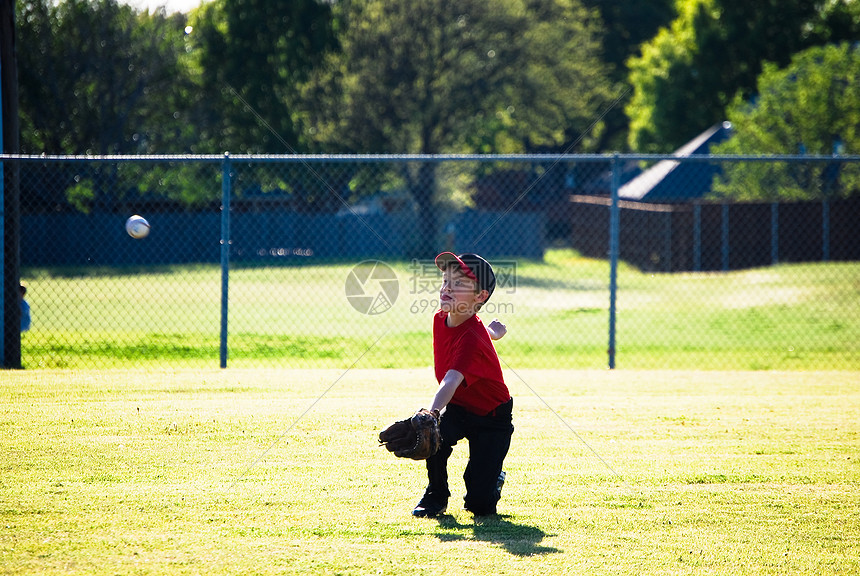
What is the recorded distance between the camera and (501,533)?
4.29 metres

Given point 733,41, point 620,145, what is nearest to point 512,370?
point 733,41

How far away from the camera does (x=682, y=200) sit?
113 ft

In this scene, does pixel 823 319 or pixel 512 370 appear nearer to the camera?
pixel 512 370

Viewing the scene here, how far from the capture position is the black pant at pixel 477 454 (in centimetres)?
456

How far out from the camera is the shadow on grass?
4.05 metres

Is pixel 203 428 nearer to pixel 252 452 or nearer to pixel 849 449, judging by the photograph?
pixel 252 452

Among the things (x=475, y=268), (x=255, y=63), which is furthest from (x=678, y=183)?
(x=475, y=268)

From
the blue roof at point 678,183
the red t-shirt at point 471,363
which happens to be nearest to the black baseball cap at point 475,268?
the red t-shirt at point 471,363

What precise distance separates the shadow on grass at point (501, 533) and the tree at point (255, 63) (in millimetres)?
29862

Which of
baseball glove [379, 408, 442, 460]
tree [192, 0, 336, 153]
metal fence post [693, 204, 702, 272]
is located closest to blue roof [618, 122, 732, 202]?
metal fence post [693, 204, 702, 272]

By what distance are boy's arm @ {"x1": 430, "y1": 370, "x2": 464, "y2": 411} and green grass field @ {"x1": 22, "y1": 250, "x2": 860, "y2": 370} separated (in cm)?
540

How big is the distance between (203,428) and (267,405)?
88cm

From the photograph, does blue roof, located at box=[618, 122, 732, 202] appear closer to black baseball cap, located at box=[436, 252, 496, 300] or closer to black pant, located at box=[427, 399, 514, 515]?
black baseball cap, located at box=[436, 252, 496, 300]

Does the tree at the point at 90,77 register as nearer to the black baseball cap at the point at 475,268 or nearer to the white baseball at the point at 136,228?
the white baseball at the point at 136,228
